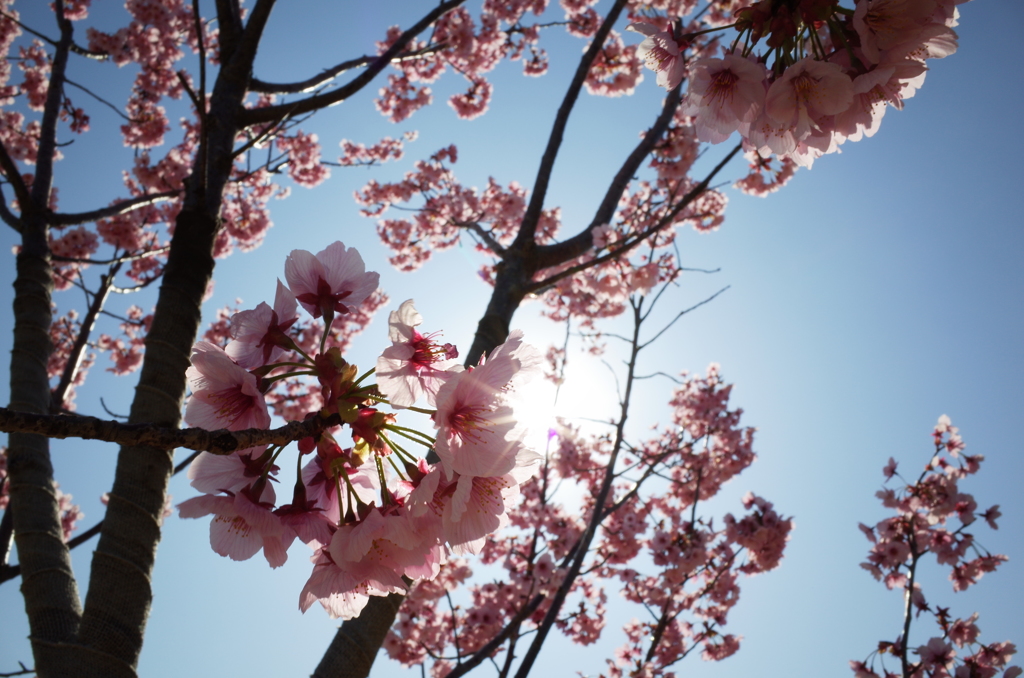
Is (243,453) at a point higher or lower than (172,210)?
lower

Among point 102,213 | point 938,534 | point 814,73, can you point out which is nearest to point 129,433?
point 814,73

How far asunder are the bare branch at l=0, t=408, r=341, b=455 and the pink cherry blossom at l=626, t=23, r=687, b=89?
1.58 metres

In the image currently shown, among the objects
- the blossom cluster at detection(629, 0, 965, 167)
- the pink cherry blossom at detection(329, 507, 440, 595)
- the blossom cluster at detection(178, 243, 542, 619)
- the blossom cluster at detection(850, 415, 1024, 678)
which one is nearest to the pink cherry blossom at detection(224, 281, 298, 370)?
the blossom cluster at detection(178, 243, 542, 619)

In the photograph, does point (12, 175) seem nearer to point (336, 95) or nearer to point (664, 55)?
point (336, 95)

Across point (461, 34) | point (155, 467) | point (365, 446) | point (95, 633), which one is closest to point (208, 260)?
point (155, 467)

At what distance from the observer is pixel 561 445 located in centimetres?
866

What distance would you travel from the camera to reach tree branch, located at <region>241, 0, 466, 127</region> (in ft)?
9.34

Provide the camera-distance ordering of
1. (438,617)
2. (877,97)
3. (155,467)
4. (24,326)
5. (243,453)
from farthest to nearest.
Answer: (438,617)
(24,326)
(155,467)
(877,97)
(243,453)

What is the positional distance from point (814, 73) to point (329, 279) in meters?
1.29

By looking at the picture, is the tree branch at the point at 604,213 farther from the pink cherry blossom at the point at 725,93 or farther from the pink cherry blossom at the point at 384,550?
the pink cherry blossom at the point at 384,550

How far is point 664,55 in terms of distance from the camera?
5.66 ft

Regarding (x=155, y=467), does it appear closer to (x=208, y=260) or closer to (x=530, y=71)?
(x=208, y=260)

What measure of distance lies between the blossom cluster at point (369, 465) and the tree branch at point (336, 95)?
1.94 m

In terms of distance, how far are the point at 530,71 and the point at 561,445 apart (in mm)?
6280
